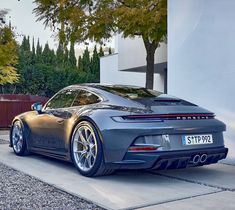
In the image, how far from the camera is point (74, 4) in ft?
37.1

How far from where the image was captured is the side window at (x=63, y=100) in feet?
19.7

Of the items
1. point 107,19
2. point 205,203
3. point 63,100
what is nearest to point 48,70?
point 107,19

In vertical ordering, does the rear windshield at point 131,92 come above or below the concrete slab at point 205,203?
above

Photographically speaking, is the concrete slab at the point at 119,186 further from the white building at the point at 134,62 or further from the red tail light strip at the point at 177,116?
the white building at the point at 134,62

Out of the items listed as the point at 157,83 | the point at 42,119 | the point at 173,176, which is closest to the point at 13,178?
the point at 42,119

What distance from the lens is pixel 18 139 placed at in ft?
23.0

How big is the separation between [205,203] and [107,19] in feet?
25.3

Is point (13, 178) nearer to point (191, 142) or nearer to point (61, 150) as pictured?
point (61, 150)

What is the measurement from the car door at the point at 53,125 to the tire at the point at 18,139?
1.11 ft

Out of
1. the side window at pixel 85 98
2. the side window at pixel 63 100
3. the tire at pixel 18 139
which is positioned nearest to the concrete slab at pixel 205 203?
the side window at pixel 85 98

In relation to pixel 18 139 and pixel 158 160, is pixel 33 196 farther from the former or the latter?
pixel 18 139

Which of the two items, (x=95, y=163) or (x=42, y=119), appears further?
(x=42, y=119)

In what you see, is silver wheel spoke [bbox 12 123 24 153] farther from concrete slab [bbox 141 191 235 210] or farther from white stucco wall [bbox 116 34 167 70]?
white stucco wall [bbox 116 34 167 70]

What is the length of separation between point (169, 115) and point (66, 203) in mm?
1648
